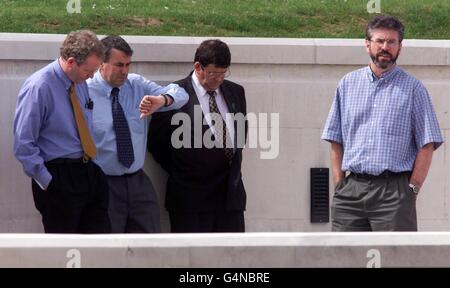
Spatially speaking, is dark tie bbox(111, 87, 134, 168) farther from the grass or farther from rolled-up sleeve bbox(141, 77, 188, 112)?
the grass

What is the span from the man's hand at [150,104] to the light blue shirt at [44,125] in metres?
0.63

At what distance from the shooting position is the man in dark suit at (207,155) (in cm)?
912

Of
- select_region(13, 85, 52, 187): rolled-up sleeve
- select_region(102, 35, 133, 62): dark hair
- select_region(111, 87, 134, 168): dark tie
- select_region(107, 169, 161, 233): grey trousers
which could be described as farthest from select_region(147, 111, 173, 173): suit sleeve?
select_region(13, 85, 52, 187): rolled-up sleeve

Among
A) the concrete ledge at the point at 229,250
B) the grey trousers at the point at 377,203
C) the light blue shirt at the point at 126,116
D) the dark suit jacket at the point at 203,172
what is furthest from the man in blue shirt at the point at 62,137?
the concrete ledge at the point at 229,250

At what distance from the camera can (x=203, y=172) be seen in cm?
913

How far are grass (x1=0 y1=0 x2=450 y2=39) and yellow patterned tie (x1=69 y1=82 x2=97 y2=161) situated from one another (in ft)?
12.0

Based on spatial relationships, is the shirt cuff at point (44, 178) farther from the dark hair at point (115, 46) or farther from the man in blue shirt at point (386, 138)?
the man in blue shirt at point (386, 138)

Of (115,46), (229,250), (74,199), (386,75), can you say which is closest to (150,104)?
(115,46)

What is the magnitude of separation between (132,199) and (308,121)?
1.78 metres

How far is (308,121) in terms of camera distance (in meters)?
10.1

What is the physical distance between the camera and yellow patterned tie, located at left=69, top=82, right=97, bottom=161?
8328 millimetres

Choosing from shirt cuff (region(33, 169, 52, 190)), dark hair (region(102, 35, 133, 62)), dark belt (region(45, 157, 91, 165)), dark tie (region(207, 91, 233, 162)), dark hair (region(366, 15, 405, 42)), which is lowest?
shirt cuff (region(33, 169, 52, 190))

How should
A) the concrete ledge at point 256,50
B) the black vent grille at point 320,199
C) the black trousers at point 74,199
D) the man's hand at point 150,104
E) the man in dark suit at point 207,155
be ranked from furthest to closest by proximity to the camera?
the black vent grille at point 320,199 → the concrete ledge at point 256,50 → the man in dark suit at point 207,155 → the man's hand at point 150,104 → the black trousers at point 74,199

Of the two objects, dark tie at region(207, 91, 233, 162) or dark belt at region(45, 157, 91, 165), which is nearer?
dark belt at region(45, 157, 91, 165)
